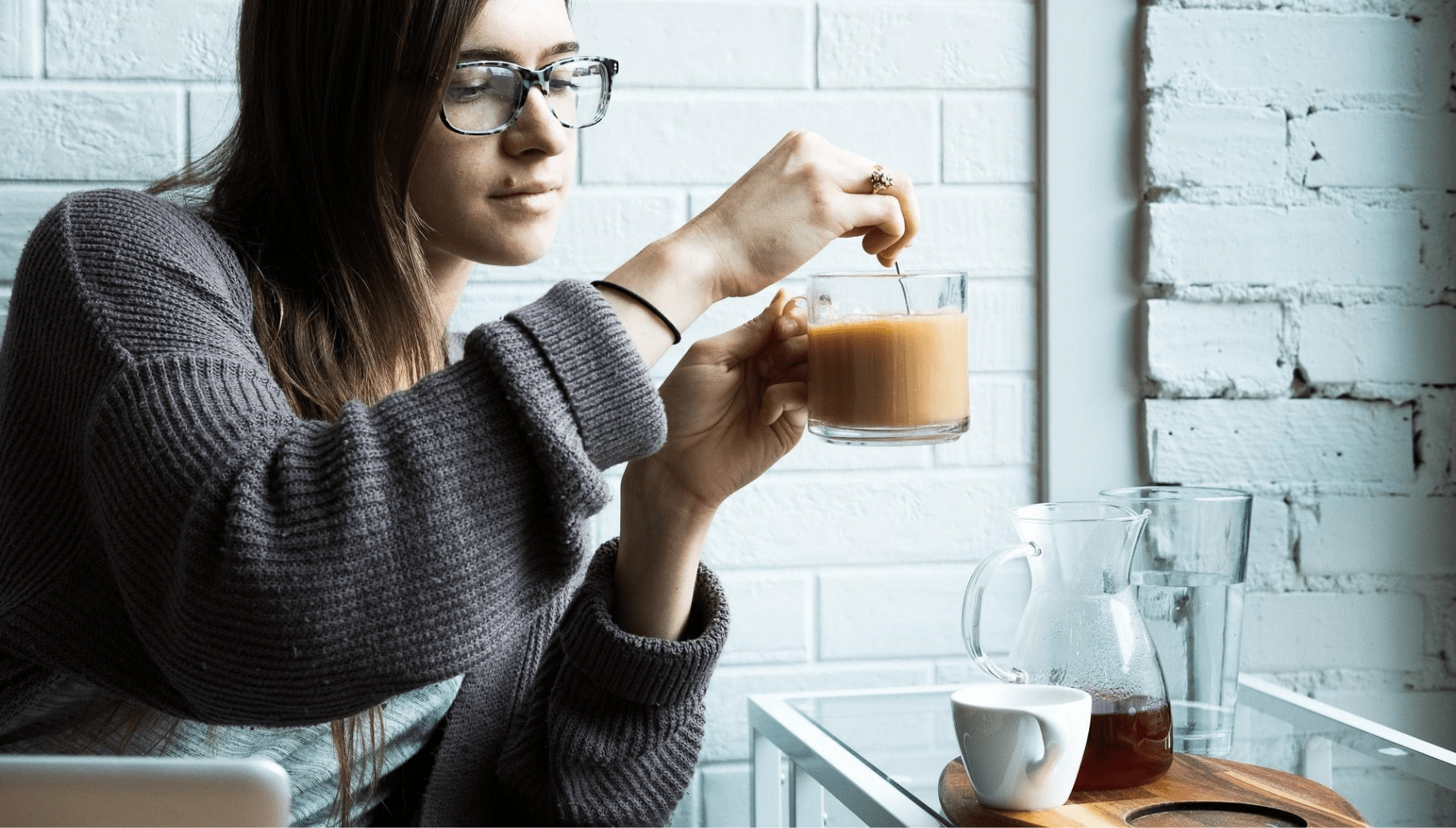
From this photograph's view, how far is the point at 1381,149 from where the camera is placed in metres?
1.44

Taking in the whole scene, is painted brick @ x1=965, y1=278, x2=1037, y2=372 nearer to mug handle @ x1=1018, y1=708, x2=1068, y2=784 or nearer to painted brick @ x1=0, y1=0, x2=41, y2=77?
mug handle @ x1=1018, y1=708, x2=1068, y2=784

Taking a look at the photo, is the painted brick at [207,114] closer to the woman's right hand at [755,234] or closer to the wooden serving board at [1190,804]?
the woman's right hand at [755,234]

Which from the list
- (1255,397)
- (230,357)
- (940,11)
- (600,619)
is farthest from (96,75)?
(1255,397)

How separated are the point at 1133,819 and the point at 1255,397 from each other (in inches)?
29.9

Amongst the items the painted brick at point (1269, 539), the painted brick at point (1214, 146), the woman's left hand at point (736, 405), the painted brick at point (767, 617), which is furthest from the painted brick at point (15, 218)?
the painted brick at point (1269, 539)

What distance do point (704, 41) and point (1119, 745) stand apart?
85 cm

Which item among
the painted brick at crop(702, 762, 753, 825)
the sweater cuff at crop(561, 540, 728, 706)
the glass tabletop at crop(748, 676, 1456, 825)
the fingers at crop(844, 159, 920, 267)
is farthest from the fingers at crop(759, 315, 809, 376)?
the painted brick at crop(702, 762, 753, 825)

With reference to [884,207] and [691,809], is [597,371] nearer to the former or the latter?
[884,207]

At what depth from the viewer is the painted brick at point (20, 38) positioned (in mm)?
1219

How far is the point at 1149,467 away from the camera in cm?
141

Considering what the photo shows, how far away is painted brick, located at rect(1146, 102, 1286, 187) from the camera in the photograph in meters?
1.40

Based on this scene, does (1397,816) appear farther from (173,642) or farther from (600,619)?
(173,642)

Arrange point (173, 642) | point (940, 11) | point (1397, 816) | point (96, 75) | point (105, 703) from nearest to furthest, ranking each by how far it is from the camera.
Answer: point (173, 642), point (1397, 816), point (105, 703), point (96, 75), point (940, 11)

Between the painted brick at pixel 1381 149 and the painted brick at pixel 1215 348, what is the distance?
0.58ft
